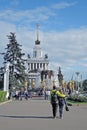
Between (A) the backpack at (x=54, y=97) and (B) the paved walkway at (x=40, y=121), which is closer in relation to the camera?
(B) the paved walkway at (x=40, y=121)

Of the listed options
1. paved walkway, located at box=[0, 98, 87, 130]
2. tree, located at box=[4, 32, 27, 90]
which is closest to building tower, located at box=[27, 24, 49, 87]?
tree, located at box=[4, 32, 27, 90]

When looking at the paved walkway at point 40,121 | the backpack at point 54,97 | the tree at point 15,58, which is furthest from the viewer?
the tree at point 15,58

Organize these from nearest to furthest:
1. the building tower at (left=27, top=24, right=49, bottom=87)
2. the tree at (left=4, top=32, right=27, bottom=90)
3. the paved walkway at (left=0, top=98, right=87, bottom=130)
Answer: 1. the paved walkway at (left=0, top=98, right=87, bottom=130)
2. the tree at (left=4, top=32, right=27, bottom=90)
3. the building tower at (left=27, top=24, right=49, bottom=87)

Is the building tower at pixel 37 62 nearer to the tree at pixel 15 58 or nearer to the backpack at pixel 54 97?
the tree at pixel 15 58

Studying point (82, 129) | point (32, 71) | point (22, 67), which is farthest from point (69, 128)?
point (32, 71)

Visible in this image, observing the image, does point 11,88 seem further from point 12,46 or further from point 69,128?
point 69,128

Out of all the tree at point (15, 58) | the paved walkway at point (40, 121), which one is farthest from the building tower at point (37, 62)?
the paved walkway at point (40, 121)

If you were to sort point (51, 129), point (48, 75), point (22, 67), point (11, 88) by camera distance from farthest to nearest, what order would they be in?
point (48, 75) < point (22, 67) < point (11, 88) < point (51, 129)

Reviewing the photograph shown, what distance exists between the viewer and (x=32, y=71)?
544 feet

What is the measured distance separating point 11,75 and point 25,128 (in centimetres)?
5864

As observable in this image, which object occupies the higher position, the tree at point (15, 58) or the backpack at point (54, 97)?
the tree at point (15, 58)

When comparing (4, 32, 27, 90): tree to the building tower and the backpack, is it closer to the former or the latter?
the backpack

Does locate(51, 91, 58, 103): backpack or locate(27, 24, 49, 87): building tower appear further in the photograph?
locate(27, 24, 49, 87): building tower

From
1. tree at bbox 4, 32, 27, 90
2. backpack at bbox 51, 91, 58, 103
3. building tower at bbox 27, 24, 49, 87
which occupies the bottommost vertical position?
backpack at bbox 51, 91, 58, 103
